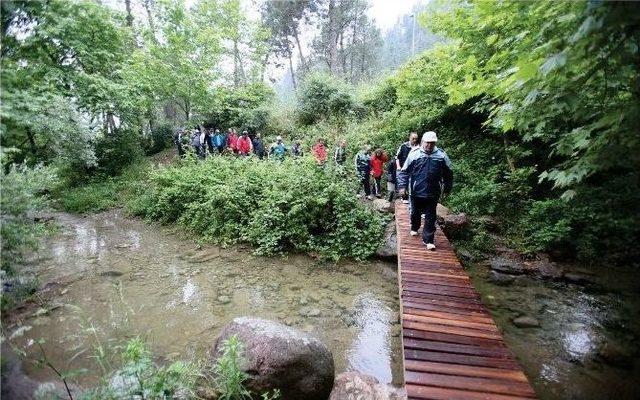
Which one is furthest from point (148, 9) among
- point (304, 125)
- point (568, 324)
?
point (568, 324)

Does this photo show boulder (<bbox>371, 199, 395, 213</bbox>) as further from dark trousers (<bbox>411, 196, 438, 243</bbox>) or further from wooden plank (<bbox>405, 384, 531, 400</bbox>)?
wooden plank (<bbox>405, 384, 531, 400</bbox>)

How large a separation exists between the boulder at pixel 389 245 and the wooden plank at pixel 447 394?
580 centimetres

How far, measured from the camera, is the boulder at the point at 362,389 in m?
4.57

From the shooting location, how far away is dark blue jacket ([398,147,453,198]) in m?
6.43

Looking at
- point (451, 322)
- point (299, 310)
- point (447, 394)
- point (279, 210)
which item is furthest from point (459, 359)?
point (279, 210)

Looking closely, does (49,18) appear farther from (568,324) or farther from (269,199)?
(568,324)

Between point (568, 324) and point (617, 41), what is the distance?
215 inches

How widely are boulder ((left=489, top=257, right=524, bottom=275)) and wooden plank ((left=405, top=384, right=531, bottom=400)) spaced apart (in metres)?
5.80

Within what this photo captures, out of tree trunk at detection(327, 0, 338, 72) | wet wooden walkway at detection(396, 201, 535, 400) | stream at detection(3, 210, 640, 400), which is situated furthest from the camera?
tree trunk at detection(327, 0, 338, 72)

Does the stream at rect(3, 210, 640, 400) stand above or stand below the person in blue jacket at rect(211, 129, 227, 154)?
below

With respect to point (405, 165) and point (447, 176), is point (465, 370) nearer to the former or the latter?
point (447, 176)

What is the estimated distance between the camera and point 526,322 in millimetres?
6551

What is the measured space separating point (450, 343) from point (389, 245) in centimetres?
532

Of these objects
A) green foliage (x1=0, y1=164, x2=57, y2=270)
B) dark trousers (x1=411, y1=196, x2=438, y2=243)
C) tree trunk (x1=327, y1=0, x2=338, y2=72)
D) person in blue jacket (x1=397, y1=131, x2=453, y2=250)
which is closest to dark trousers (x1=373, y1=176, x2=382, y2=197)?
dark trousers (x1=411, y1=196, x2=438, y2=243)
